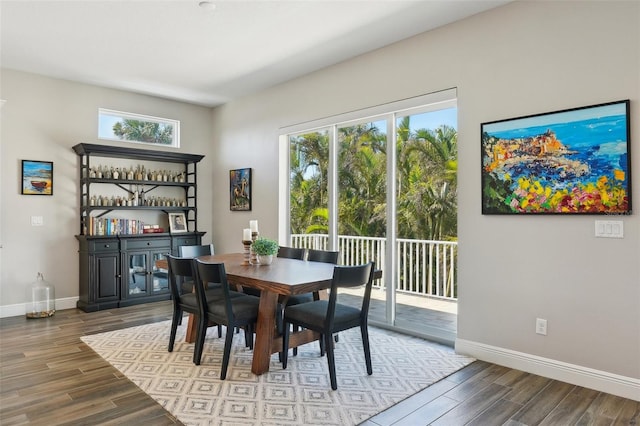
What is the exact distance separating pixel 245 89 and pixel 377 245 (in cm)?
290

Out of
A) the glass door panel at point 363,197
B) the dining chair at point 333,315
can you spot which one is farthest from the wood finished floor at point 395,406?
the glass door panel at point 363,197

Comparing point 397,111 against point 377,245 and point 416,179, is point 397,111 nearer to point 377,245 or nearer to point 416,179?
point 416,179

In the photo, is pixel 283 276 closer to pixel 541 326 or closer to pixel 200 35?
pixel 541 326

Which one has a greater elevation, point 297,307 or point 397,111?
point 397,111

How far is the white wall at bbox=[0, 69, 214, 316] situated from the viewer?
15.5 ft

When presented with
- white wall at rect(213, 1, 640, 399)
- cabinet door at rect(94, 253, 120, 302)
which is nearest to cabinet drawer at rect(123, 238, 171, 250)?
cabinet door at rect(94, 253, 120, 302)

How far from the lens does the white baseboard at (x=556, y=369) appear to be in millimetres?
2664

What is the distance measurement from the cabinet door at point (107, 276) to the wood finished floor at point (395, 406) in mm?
1530

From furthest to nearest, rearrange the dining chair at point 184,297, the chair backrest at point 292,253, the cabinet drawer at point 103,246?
the cabinet drawer at point 103,246 < the chair backrest at point 292,253 < the dining chair at point 184,297

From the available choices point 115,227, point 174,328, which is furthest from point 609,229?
point 115,227

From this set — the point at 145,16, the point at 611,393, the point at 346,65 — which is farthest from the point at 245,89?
the point at 611,393

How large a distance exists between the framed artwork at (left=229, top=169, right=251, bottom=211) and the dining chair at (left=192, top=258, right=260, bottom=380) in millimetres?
2727

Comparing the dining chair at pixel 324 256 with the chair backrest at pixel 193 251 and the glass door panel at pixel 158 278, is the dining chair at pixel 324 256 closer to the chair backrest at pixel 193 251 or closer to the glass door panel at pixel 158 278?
the chair backrest at pixel 193 251

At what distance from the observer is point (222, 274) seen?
288 centimetres
